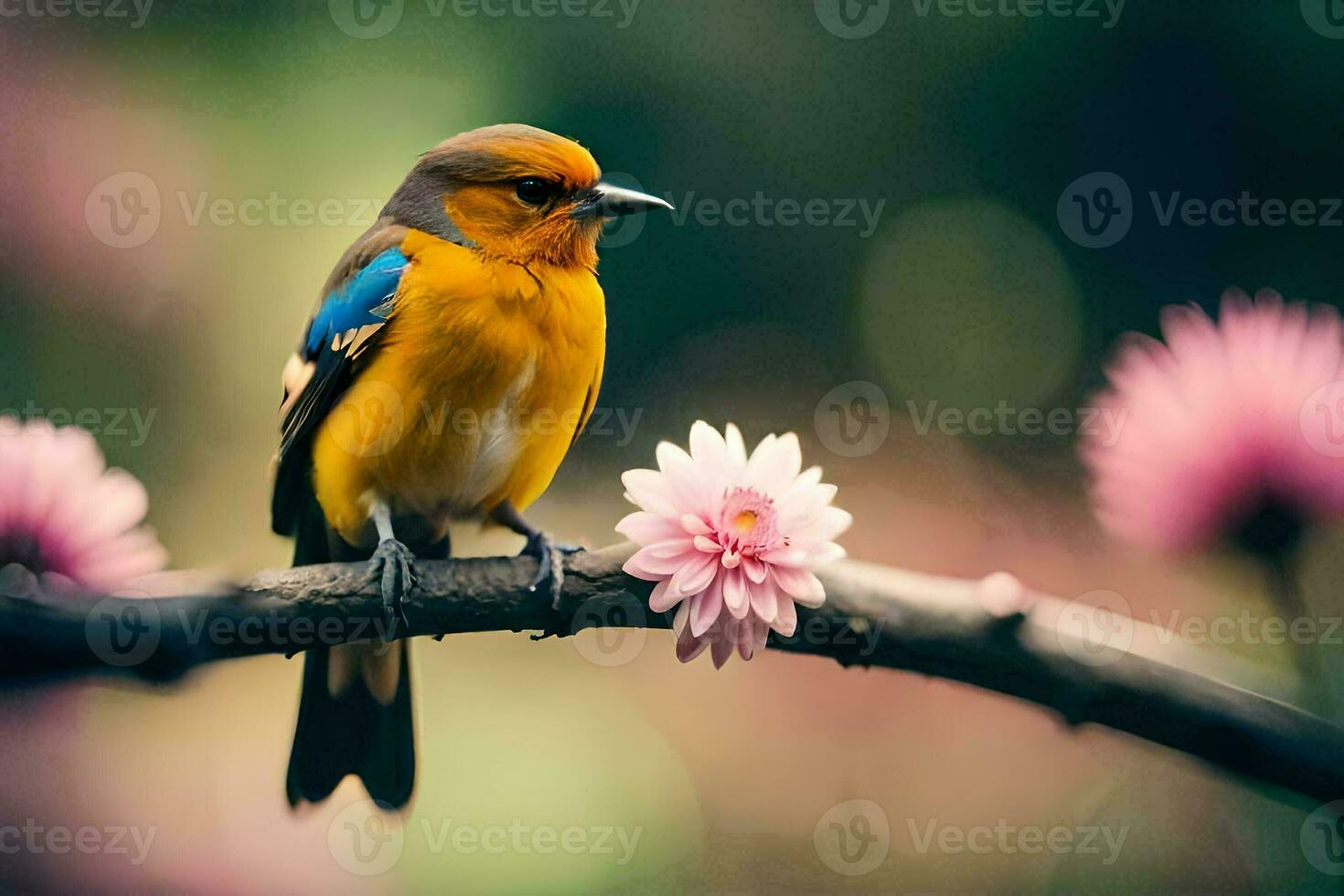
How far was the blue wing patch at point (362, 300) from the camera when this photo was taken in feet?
2.86

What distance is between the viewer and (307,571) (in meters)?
0.76

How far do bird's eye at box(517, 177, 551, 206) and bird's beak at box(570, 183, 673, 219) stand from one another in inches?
0.9

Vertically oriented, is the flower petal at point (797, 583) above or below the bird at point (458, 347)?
below

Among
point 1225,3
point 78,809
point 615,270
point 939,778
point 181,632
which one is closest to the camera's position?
point 181,632

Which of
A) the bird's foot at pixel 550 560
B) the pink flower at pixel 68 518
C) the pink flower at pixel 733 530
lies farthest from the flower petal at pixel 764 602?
the pink flower at pixel 68 518

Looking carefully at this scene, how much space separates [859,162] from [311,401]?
2.86 ft

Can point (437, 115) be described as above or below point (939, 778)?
above

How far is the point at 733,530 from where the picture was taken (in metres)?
0.65

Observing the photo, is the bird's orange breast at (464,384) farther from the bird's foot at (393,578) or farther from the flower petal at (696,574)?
the flower petal at (696,574)

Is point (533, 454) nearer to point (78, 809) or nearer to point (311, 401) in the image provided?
point (311, 401)

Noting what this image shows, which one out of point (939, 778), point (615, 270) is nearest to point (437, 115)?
point (615, 270)

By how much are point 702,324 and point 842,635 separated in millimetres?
738

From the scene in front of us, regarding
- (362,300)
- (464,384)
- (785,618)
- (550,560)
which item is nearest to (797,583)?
(785,618)

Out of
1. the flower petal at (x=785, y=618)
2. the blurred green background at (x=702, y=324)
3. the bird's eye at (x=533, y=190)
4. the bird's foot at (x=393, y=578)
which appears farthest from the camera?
the blurred green background at (x=702, y=324)
